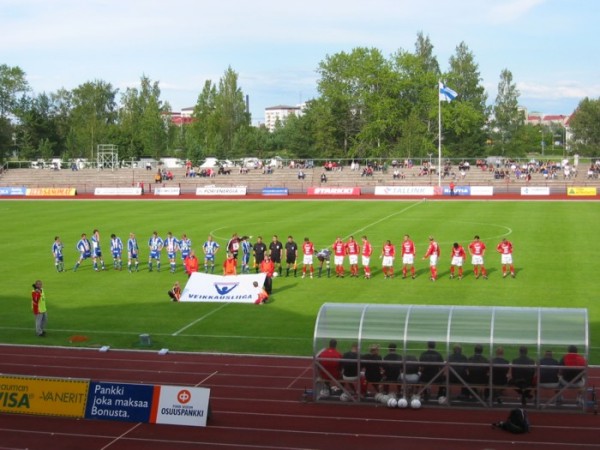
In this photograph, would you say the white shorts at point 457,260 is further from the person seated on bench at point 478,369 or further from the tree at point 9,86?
the tree at point 9,86

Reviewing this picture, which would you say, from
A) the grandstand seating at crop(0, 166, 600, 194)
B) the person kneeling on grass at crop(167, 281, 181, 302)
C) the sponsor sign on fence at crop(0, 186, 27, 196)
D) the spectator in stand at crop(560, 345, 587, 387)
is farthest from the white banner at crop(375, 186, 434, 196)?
the spectator in stand at crop(560, 345, 587, 387)

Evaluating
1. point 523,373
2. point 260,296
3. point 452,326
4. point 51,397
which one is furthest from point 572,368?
point 260,296

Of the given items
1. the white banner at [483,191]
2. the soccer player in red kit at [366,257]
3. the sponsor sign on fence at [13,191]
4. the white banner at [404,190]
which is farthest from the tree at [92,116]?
the soccer player in red kit at [366,257]

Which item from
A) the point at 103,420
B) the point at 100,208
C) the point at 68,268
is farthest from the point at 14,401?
the point at 100,208

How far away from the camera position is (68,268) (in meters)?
32.8

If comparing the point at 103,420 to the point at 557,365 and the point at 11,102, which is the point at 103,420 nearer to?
the point at 557,365

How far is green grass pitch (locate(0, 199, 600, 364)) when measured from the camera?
2239cm

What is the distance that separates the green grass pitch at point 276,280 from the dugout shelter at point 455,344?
12.3ft

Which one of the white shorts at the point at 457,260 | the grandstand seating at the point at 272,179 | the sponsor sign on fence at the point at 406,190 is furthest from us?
the grandstand seating at the point at 272,179

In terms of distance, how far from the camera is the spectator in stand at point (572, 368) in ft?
49.6

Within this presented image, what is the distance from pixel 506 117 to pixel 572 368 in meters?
94.6

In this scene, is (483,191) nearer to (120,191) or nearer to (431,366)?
(120,191)

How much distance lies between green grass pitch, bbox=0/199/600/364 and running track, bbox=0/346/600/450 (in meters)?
3.36

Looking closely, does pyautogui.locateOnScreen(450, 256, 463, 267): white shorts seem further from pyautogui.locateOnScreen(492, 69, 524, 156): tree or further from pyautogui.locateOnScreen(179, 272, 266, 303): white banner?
pyautogui.locateOnScreen(492, 69, 524, 156): tree
